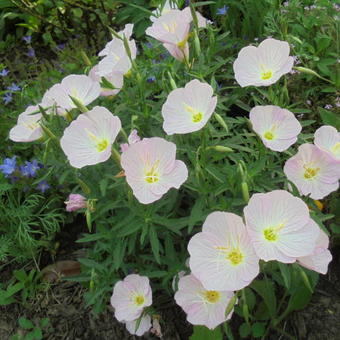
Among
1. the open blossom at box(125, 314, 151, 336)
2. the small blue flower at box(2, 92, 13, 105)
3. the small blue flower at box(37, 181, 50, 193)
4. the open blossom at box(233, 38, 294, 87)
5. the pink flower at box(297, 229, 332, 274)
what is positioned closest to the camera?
the pink flower at box(297, 229, 332, 274)

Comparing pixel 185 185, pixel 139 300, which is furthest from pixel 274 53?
pixel 139 300

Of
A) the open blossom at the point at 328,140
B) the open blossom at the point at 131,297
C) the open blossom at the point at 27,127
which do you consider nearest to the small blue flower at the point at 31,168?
the open blossom at the point at 27,127

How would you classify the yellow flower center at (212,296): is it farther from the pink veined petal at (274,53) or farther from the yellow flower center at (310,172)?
the pink veined petal at (274,53)

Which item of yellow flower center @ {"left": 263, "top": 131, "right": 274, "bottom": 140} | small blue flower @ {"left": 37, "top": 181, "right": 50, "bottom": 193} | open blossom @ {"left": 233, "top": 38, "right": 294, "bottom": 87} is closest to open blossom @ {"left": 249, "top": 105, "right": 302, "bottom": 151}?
yellow flower center @ {"left": 263, "top": 131, "right": 274, "bottom": 140}

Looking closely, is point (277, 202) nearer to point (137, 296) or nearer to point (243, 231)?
point (243, 231)

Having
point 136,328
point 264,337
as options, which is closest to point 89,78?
point 136,328

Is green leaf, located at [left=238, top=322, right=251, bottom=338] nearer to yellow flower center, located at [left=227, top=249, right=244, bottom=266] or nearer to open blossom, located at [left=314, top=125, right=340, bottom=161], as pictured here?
yellow flower center, located at [left=227, top=249, right=244, bottom=266]
